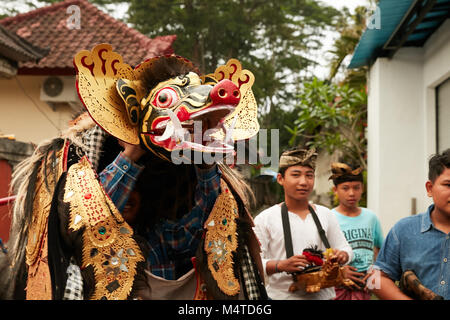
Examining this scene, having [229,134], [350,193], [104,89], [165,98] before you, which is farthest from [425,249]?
[350,193]

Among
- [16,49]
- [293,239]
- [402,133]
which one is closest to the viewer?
[293,239]

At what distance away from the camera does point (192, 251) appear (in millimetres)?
2373

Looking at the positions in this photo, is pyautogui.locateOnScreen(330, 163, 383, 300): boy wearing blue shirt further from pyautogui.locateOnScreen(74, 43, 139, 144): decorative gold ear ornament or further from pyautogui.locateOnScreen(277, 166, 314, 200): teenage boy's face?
pyautogui.locateOnScreen(74, 43, 139, 144): decorative gold ear ornament

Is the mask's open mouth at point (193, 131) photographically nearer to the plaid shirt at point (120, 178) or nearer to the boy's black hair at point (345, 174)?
the plaid shirt at point (120, 178)

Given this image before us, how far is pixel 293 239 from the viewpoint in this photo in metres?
3.55

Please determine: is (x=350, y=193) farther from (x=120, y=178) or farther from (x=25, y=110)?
(x=25, y=110)

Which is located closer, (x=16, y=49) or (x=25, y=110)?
(x=16, y=49)

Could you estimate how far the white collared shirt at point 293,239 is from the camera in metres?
3.45

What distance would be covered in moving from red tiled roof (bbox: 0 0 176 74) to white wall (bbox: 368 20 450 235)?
4088 mm

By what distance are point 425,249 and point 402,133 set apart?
5.21 meters

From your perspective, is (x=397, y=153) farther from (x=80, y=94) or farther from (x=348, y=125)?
(x=80, y=94)

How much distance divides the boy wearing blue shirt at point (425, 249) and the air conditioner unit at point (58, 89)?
8157mm

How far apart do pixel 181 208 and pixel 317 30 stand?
14698 mm

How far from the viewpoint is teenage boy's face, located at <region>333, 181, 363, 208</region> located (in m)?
4.39
